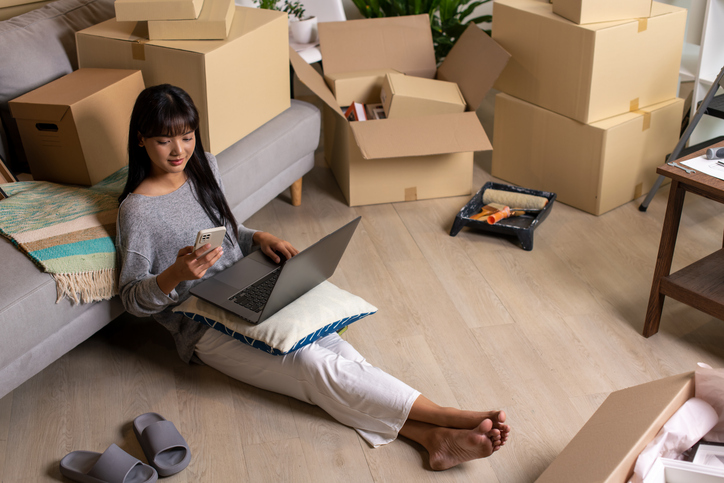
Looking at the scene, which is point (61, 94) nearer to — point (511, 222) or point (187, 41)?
point (187, 41)

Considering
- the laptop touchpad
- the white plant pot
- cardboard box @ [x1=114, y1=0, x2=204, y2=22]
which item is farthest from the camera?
the white plant pot

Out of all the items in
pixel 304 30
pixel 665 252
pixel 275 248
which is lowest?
pixel 665 252

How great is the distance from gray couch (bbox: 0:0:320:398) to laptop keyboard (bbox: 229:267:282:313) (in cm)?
33

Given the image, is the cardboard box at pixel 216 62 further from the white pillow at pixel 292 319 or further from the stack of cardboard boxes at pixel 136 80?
the white pillow at pixel 292 319

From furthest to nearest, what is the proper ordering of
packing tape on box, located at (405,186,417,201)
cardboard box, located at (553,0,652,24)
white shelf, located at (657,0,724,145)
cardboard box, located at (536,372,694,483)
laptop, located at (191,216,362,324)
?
packing tape on box, located at (405,186,417,201), white shelf, located at (657,0,724,145), cardboard box, located at (553,0,652,24), laptop, located at (191,216,362,324), cardboard box, located at (536,372,694,483)

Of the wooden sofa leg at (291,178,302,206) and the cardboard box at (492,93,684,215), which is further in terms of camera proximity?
the wooden sofa leg at (291,178,302,206)

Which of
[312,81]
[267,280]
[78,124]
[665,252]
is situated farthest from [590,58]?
[78,124]

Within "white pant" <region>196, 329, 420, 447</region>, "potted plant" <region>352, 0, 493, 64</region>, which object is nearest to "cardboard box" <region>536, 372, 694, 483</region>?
"white pant" <region>196, 329, 420, 447</region>

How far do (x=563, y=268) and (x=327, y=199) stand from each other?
0.97m

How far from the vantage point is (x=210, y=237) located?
1.38 metres

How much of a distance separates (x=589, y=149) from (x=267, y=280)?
53.5 inches

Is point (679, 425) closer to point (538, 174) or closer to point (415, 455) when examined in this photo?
point (415, 455)

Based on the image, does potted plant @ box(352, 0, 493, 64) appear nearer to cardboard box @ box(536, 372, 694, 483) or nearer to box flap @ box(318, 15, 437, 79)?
box flap @ box(318, 15, 437, 79)

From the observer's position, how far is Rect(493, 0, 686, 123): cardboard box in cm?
227
